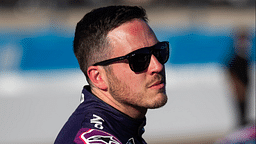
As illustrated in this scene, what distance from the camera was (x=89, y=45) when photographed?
2.04m

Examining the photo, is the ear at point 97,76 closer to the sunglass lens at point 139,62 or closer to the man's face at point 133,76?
the man's face at point 133,76

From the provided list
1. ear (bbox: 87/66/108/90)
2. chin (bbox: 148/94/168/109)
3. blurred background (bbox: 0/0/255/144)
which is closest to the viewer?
chin (bbox: 148/94/168/109)

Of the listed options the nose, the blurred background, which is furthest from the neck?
the blurred background

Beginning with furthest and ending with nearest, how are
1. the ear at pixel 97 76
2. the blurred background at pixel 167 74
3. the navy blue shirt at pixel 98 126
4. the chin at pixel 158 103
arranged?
the blurred background at pixel 167 74 → the ear at pixel 97 76 → the chin at pixel 158 103 → the navy blue shirt at pixel 98 126

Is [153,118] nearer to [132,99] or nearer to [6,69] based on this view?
[132,99]

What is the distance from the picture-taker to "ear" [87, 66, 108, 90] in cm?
202

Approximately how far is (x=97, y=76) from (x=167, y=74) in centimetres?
845

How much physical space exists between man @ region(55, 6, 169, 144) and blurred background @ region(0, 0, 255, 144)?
3.30 metres

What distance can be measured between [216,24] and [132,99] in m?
A: 16.5

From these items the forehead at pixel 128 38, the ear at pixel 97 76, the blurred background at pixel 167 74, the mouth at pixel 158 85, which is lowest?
the blurred background at pixel 167 74

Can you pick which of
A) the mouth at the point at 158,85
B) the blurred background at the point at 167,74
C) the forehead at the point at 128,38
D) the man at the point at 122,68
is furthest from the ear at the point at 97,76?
the blurred background at the point at 167,74

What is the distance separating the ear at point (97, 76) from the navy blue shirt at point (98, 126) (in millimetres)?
76

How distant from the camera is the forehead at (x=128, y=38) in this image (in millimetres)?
1924

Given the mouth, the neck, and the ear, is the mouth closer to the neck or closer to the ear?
the neck
